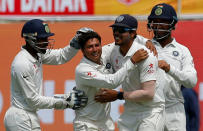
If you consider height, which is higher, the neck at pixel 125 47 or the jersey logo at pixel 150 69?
the neck at pixel 125 47

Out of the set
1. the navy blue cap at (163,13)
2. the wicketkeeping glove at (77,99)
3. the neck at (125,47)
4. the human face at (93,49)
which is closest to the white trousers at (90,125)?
the wicketkeeping glove at (77,99)

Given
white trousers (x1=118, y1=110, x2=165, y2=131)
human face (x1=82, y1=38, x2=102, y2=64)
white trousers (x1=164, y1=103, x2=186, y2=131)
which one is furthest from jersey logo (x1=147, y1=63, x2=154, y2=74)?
white trousers (x1=164, y1=103, x2=186, y2=131)

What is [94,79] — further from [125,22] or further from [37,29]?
[37,29]

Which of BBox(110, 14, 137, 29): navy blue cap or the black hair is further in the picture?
the black hair

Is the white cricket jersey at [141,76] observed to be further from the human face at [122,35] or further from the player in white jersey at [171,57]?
the player in white jersey at [171,57]

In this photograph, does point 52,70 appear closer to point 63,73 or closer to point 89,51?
point 63,73

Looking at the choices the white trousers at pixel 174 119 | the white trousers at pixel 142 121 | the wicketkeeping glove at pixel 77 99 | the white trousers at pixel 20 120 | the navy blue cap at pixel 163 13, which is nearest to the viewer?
the white trousers at pixel 142 121

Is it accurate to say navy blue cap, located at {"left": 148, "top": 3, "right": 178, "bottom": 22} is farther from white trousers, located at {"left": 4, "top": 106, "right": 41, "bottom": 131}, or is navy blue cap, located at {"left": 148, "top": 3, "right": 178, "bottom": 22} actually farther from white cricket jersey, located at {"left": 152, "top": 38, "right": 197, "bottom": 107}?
white trousers, located at {"left": 4, "top": 106, "right": 41, "bottom": 131}

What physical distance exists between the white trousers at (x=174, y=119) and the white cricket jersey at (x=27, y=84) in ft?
4.67

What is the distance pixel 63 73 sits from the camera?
9500mm

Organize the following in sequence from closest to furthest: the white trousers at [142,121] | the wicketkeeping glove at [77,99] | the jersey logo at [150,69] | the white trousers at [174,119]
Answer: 1. the jersey logo at [150,69]
2. the white trousers at [142,121]
3. the wicketkeeping glove at [77,99]
4. the white trousers at [174,119]

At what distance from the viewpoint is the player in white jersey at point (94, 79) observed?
675 cm

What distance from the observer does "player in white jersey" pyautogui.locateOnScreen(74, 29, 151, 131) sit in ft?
22.2

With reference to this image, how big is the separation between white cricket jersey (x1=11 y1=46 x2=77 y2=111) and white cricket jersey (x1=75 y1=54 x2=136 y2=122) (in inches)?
14.7
